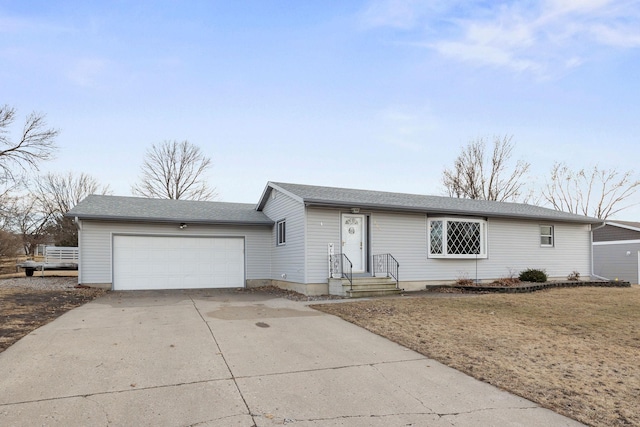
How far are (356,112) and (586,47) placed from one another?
795cm

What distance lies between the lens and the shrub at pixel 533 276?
1518 cm

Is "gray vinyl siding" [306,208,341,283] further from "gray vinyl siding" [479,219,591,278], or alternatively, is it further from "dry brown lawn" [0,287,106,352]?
"dry brown lawn" [0,287,106,352]

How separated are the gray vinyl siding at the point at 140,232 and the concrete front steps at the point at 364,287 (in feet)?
14.3

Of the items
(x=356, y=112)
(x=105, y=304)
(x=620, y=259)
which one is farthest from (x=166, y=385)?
(x=620, y=259)

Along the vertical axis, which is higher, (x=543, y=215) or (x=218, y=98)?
(x=218, y=98)

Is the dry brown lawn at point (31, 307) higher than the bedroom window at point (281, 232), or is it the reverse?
the bedroom window at point (281, 232)

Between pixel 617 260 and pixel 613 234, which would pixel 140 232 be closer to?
pixel 617 260

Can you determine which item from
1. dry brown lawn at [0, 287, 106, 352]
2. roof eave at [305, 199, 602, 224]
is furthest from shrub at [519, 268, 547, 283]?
dry brown lawn at [0, 287, 106, 352]

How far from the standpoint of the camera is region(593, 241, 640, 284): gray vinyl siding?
23.0 meters

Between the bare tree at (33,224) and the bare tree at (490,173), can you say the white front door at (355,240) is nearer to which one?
the bare tree at (490,173)

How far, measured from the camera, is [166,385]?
446 cm

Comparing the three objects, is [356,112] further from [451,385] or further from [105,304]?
[451,385]

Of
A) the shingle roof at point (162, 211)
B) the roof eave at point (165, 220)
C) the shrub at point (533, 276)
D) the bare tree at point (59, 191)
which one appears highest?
the bare tree at point (59, 191)

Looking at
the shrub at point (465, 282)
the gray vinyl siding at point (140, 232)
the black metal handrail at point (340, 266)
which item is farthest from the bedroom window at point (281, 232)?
the shrub at point (465, 282)
